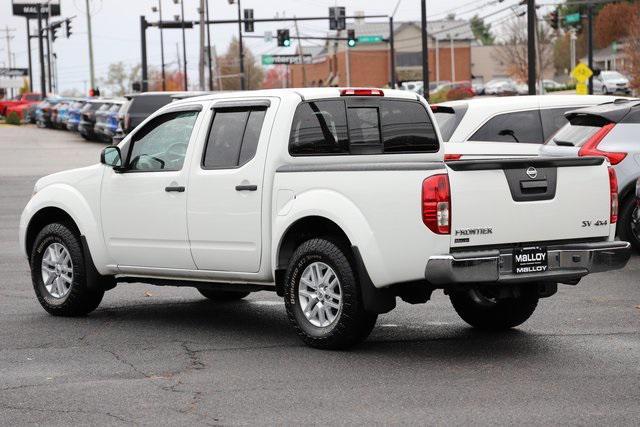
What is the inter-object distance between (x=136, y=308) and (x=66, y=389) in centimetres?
365

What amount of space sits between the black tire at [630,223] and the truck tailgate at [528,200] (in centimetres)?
568

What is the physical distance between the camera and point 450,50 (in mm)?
139875

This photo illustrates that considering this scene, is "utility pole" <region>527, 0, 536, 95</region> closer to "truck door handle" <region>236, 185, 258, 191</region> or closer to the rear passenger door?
the rear passenger door


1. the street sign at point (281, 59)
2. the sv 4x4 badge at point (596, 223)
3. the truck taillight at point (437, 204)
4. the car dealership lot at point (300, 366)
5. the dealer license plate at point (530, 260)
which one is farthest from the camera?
the street sign at point (281, 59)

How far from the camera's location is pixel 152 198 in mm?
9977

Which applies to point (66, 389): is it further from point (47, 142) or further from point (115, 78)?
point (115, 78)

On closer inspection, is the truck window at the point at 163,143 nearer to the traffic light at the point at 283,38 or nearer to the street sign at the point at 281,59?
the traffic light at the point at 283,38

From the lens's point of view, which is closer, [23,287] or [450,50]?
[23,287]

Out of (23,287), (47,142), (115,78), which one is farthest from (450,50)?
(23,287)

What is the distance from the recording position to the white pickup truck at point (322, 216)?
26.8ft

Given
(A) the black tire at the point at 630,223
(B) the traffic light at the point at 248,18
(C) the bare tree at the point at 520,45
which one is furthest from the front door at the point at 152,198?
(C) the bare tree at the point at 520,45

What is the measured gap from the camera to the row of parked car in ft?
130

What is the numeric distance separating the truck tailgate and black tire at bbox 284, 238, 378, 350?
0.84 metres

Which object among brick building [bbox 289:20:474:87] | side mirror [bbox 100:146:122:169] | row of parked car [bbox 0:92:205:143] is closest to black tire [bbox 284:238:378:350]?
side mirror [bbox 100:146:122:169]
